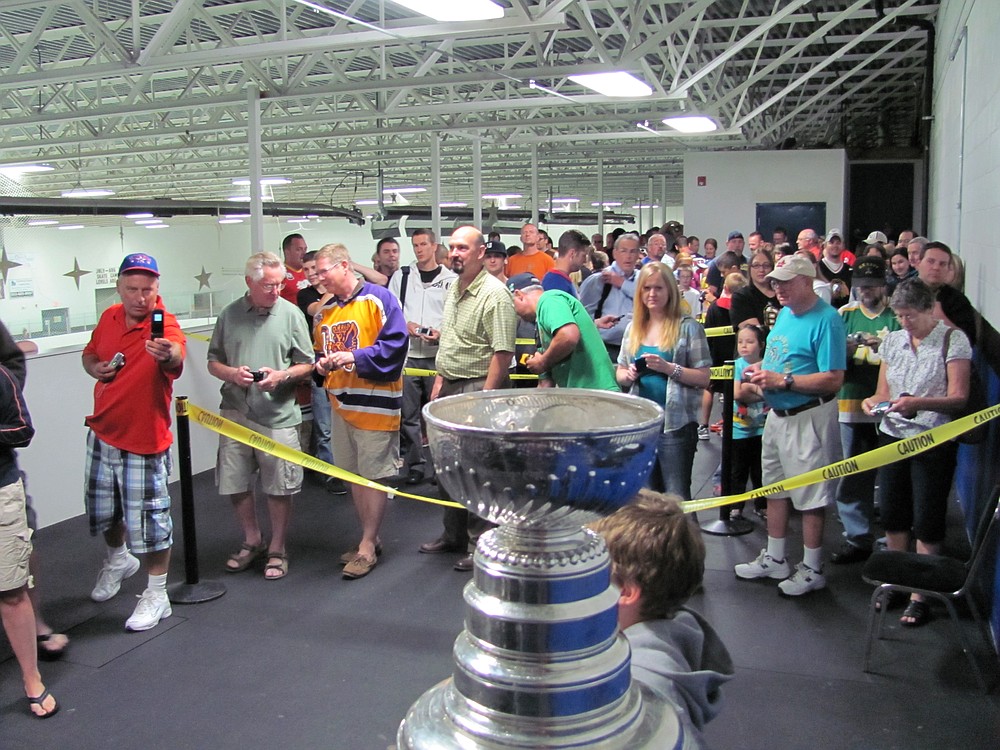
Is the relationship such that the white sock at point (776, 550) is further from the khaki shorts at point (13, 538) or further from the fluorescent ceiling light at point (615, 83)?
the fluorescent ceiling light at point (615, 83)

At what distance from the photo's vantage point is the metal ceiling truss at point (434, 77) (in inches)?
348

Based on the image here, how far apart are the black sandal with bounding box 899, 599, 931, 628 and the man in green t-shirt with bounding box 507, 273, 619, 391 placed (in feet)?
5.46

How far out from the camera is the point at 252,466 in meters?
4.71

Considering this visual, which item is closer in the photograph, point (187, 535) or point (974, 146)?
point (187, 535)

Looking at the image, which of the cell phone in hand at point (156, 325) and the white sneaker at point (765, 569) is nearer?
the cell phone in hand at point (156, 325)

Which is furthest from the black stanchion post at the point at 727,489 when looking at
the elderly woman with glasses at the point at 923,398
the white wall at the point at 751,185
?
the white wall at the point at 751,185

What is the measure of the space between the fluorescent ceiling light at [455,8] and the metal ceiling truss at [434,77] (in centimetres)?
72

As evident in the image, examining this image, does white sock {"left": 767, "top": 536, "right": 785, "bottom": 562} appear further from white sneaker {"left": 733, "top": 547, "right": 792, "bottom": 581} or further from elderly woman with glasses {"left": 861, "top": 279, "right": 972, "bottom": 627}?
elderly woman with glasses {"left": 861, "top": 279, "right": 972, "bottom": 627}

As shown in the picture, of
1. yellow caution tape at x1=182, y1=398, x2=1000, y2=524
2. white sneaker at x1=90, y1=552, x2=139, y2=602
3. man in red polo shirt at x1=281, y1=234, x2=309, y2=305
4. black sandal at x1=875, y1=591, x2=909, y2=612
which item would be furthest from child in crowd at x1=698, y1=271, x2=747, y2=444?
white sneaker at x1=90, y1=552, x2=139, y2=602

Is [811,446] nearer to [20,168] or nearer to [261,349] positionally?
[261,349]

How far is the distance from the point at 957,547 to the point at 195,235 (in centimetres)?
611

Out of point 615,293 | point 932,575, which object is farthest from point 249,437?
point 932,575

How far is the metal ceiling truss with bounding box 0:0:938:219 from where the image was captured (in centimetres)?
884

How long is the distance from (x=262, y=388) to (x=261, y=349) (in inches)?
9.1
